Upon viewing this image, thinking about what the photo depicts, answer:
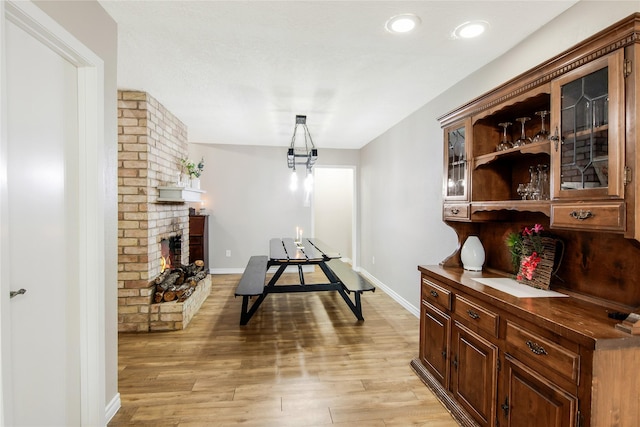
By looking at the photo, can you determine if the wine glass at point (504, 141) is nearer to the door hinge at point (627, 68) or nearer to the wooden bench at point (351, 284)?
the door hinge at point (627, 68)

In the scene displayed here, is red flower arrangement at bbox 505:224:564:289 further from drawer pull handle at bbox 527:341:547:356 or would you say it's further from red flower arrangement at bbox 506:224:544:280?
drawer pull handle at bbox 527:341:547:356

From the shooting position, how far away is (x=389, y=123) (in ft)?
14.3

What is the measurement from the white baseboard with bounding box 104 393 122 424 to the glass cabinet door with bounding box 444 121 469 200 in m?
2.74

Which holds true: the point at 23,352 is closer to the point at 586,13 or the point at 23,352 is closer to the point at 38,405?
the point at 38,405

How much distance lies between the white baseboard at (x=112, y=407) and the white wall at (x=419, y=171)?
290 cm

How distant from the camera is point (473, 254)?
232 centimetres

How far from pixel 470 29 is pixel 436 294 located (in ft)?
5.95

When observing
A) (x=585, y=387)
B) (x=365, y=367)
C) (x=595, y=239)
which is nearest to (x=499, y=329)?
(x=585, y=387)

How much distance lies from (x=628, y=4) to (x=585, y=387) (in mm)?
1807

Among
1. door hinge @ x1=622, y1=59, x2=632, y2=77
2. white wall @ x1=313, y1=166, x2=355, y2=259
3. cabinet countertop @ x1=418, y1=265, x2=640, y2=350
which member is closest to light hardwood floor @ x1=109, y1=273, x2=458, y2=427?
cabinet countertop @ x1=418, y1=265, x2=640, y2=350

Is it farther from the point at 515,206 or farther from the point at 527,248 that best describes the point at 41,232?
the point at 527,248

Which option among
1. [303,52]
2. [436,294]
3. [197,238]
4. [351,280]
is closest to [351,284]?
[351,280]

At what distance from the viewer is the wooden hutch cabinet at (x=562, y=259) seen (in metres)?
1.21

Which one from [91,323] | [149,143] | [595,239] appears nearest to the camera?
[595,239]
